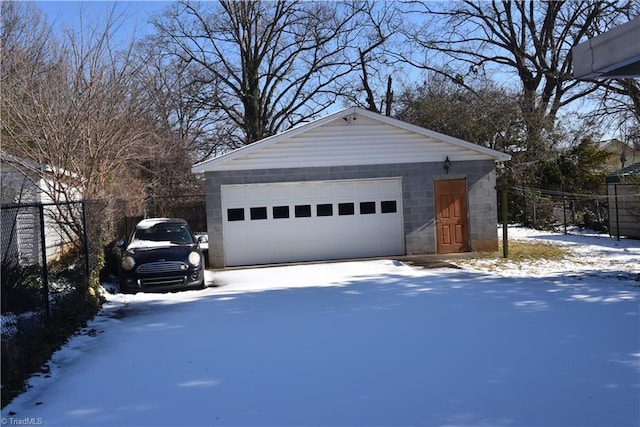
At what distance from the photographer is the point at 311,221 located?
49.9ft

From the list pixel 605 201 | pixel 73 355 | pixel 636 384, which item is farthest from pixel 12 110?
pixel 605 201

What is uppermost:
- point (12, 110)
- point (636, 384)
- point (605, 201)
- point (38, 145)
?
point (12, 110)

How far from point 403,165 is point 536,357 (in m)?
9.91

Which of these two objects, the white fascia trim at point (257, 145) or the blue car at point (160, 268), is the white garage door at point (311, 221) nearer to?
the white fascia trim at point (257, 145)

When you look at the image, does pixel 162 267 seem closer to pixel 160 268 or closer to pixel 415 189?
pixel 160 268

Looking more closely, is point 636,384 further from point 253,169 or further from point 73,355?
point 253,169

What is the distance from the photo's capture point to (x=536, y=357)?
5781mm

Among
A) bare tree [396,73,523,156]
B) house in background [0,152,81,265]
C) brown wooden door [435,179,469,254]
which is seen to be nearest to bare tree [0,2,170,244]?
house in background [0,152,81,265]

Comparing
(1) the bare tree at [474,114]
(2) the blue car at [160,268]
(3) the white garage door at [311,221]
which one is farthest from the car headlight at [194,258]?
(1) the bare tree at [474,114]

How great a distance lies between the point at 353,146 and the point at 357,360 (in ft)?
32.2

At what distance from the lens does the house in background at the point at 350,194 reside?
14711 mm

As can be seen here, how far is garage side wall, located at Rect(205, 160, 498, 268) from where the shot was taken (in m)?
14.6
